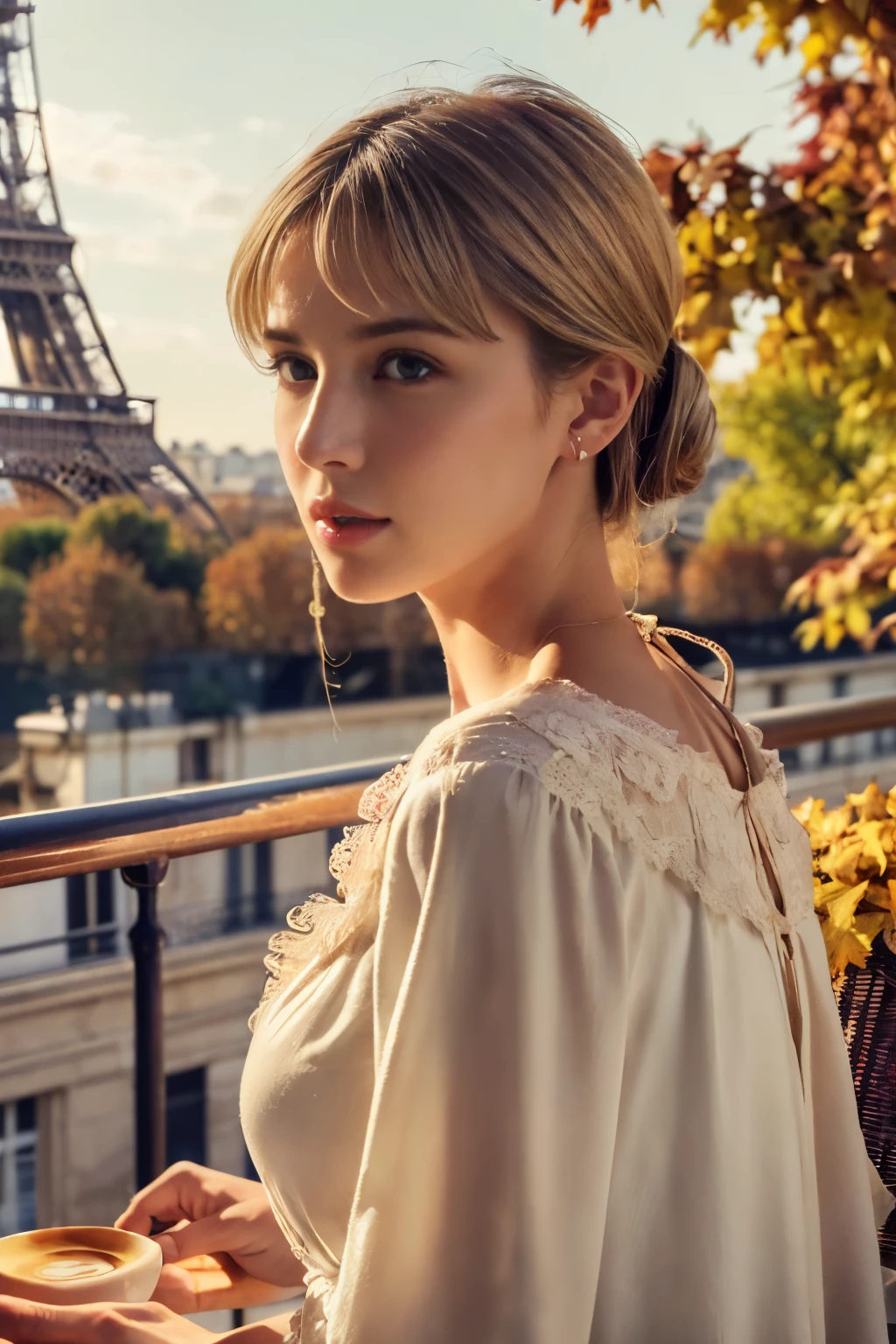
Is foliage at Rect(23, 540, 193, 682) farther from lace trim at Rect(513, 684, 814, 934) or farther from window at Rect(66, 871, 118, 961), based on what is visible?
lace trim at Rect(513, 684, 814, 934)

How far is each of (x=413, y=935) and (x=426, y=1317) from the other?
0.61 ft

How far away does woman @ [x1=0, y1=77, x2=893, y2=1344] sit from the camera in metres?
0.67

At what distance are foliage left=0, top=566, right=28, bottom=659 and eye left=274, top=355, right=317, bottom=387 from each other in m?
16.4

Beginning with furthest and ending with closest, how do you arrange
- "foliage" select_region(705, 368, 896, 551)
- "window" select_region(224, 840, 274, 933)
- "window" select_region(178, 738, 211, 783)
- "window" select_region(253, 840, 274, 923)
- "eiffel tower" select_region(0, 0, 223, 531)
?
"foliage" select_region(705, 368, 896, 551) < "window" select_region(178, 738, 211, 783) < "window" select_region(253, 840, 274, 923) < "window" select_region(224, 840, 274, 933) < "eiffel tower" select_region(0, 0, 223, 531)

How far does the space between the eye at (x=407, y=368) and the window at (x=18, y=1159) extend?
654 inches

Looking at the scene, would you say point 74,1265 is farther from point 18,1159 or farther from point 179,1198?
point 18,1159

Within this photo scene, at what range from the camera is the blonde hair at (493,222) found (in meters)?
0.74

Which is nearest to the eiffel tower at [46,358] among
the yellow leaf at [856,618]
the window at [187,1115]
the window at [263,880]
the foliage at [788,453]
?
the window at [263,880]

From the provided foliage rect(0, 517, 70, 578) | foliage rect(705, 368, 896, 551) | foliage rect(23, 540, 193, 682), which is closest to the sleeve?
foliage rect(23, 540, 193, 682)

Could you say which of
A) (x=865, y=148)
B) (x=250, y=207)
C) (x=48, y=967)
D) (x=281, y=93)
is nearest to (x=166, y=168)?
(x=281, y=93)

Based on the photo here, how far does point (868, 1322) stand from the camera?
37.3 inches

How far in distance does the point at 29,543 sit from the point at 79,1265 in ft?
55.4

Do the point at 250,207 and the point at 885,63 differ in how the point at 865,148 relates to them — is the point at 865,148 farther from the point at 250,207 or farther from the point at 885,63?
the point at 250,207

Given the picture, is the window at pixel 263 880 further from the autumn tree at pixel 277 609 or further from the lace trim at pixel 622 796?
the lace trim at pixel 622 796
